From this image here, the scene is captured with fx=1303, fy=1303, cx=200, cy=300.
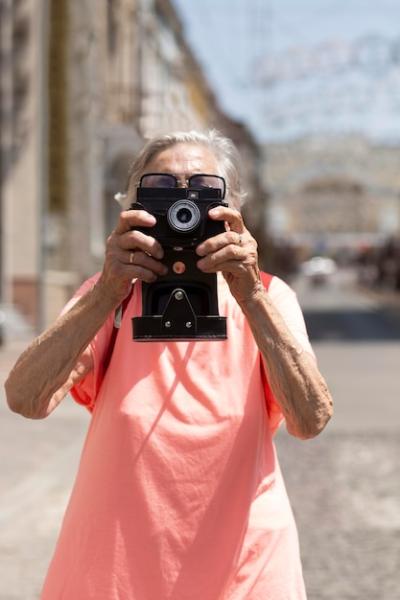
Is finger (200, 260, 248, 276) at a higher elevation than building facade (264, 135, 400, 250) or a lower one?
higher

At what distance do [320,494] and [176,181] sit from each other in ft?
22.3

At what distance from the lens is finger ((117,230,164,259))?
2531mm

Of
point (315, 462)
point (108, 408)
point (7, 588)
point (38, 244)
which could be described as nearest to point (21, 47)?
point (38, 244)

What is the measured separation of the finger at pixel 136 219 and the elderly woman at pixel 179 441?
0.10 meters

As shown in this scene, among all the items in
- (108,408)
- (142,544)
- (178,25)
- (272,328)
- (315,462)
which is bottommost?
(315,462)

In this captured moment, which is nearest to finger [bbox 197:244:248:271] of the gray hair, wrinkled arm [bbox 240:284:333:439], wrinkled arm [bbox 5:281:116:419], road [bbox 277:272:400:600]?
wrinkled arm [bbox 240:284:333:439]

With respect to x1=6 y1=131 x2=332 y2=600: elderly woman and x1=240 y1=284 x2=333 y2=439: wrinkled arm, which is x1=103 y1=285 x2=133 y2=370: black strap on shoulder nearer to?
x1=6 y1=131 x2=332 y2=600: elderly woman

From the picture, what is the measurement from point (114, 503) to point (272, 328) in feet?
1.63

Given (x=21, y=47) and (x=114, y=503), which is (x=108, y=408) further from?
(x=21, y=47)

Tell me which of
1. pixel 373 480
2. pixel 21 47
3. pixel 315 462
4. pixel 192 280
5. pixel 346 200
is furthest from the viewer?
pixel 346 200

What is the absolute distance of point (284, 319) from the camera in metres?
2.82

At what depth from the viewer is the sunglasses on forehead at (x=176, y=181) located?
2719mm

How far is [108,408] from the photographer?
277 cm

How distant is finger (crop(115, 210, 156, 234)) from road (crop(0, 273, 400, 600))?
4.20 m
